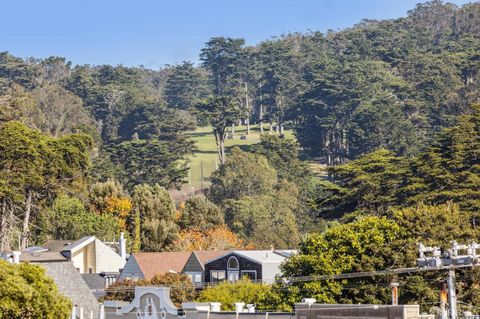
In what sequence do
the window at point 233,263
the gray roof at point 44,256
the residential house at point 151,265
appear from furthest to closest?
1. the residential house at point 151,265
2. the window at point 233,263
3. the gray roof at point 44,256

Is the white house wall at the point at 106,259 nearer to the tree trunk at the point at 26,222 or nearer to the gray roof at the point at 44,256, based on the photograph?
the gray roof at the point at 44,256

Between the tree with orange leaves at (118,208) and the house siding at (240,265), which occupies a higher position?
the tree with orange leaves at (118,208)

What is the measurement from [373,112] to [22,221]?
75.5 meters

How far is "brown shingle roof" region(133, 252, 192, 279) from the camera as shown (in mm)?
102312

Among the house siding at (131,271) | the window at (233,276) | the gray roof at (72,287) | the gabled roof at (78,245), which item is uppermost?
the gabled roof at (78,245)

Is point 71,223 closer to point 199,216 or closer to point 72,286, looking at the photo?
point 199,216

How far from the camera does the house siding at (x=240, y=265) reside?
97938 mm

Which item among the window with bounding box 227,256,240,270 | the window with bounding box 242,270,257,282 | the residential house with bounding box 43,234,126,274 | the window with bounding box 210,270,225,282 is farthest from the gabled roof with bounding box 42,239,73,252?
the window with bounding box 242,270,257,282

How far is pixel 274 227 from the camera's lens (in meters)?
141

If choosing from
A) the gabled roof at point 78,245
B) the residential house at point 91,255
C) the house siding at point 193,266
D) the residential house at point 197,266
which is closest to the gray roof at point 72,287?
the residential house at point 197,266

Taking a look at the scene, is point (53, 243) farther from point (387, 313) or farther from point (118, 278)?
point (387, 313)

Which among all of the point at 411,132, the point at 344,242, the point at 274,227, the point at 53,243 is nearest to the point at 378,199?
the point at 274,227

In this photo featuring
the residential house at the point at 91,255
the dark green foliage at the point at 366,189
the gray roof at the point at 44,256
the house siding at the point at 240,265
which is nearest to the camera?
the gray roof at the point at 44,256

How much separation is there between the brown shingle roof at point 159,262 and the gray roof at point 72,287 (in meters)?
30.4
